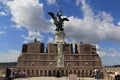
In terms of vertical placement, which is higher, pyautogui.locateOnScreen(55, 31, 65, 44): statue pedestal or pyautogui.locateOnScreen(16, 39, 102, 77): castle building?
pyautogui.locateOnScreen(55, 31, 65, 44): statue pedestal

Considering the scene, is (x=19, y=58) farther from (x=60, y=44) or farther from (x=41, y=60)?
(x=60, y=44)

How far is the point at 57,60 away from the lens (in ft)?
189

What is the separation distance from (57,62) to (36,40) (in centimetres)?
773

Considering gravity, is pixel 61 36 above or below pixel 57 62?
above

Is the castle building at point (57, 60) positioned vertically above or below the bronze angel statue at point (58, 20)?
below

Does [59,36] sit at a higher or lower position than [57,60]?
higher

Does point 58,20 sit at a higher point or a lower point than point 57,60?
higher

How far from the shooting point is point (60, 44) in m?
58.9

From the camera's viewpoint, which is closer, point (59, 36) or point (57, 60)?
point (57, 60)

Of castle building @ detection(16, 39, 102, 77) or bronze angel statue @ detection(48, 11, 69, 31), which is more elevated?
bronze angel statue @ detection(48, 11, 69, 31)

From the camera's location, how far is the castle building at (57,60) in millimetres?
56719

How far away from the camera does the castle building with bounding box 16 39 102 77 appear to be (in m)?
56.7

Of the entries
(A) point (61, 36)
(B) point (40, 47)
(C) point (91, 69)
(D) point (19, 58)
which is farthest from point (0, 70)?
(C) point (91, 69)

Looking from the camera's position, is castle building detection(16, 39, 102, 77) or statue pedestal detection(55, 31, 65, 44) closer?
castle building detection(16, 39, 102, 77)
